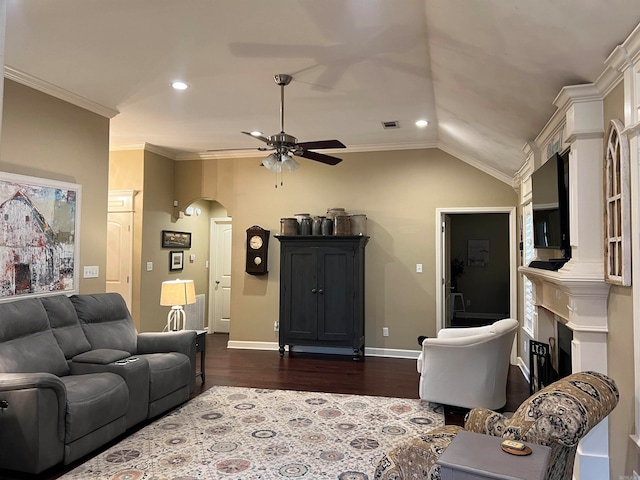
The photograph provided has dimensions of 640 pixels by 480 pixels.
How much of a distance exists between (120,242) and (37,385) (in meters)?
3.72

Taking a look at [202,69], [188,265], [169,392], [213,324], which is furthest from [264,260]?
[202,69]

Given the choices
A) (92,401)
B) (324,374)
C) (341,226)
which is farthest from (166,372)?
(341,226)

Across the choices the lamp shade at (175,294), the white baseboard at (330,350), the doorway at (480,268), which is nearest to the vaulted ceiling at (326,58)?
the lamp shade at (175,294)

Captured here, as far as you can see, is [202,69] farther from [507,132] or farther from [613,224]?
[613,224]

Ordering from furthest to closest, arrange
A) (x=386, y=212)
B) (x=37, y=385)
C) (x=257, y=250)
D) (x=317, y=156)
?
(x=257, y=250), (x=386, y=212), (x=317, y=156), (x=37, y=385)

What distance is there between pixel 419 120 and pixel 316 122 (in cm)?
118

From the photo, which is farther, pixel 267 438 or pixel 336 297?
pixel 336 297

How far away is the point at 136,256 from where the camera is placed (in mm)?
6113

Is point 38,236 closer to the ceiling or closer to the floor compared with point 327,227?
closer to the floor

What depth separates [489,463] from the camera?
1.50 meters

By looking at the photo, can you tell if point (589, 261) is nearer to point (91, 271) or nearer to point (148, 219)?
point (91, 271)

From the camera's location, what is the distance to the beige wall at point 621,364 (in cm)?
226

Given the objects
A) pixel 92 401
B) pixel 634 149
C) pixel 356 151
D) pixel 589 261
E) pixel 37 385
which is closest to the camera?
pixel 634 149

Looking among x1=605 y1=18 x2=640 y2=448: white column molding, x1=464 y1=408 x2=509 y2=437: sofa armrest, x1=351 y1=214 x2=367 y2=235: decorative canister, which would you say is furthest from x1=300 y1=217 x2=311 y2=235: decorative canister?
x1=605 y1=18 x2=640 y2=448: white column molding
